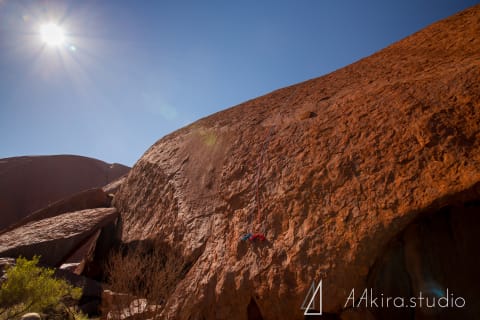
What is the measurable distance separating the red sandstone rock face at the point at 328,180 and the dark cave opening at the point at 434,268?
434 mm

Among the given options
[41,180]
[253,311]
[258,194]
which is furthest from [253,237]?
[41,180]

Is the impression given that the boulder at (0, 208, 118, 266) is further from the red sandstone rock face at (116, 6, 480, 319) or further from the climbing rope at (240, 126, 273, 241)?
the climbing rope at (240, 126, 273, 241)

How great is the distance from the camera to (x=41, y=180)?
85.4ft

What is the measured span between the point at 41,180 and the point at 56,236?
23.9 meters

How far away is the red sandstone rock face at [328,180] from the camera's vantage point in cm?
322

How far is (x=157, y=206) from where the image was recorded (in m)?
6.38

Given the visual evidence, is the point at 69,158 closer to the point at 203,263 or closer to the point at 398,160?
the point at 203,263

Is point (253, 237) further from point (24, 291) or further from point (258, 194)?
point (24, 291)

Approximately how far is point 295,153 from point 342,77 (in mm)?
2661

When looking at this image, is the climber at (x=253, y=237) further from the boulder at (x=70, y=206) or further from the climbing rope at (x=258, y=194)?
the boulder at (x=70, y=206)

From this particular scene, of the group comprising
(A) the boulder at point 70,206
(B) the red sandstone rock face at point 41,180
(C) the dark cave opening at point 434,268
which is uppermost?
(B) the red sandstone rock face at point 41,180

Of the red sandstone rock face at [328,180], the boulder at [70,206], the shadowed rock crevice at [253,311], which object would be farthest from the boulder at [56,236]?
the shadowed rock crevice at [253,311]

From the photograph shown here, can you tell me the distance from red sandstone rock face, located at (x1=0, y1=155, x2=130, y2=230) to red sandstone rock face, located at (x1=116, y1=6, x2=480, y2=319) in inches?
952

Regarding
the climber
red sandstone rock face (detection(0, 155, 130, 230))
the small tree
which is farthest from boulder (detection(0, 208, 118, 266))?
red sandstone rock face (detection(0, 155, 130, 230))
